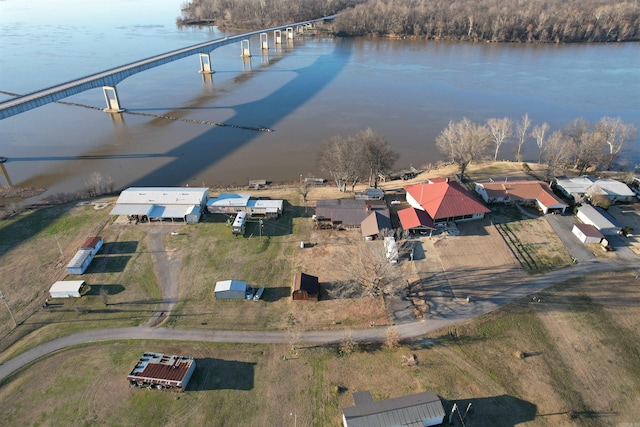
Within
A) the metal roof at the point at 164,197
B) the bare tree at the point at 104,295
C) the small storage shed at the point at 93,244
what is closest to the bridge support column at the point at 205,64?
the metal roof at the point at 164,197

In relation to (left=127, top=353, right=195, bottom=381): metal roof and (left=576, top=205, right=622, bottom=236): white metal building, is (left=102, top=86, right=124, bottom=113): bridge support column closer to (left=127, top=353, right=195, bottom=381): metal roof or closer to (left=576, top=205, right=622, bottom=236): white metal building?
(left=127, top=353, right=195, bottom=381): metal roof

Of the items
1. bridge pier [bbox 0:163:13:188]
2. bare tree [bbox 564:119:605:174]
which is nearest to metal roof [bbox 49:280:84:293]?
bridge pier [bbox 0:163:13:188]

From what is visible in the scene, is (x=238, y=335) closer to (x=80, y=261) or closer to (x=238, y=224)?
(x=238, y=224)

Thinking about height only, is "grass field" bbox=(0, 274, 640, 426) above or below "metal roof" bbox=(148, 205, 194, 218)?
below

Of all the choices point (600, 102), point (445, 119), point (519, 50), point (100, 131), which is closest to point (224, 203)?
point (100, 131)

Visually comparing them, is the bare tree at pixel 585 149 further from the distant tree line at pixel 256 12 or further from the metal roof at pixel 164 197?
the distant tree line at pixel 256 12

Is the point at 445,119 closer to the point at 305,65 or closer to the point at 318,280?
the point at 318,280
